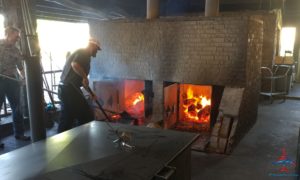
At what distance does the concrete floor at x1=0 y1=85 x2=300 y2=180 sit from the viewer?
4426mm

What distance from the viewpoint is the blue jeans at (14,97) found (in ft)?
17.5

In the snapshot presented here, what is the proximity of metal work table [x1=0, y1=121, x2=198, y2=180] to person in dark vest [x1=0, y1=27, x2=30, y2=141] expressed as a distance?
309cm

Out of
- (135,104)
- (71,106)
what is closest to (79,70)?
(71,106)

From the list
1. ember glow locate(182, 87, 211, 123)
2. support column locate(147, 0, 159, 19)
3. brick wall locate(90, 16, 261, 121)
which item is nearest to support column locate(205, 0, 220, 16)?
brick wall locate(90, 16, 261, 121)

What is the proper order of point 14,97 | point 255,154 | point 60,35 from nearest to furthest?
point 255,154 < point 14,97 < point 60,35

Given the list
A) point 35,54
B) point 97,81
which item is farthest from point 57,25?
point 35,54

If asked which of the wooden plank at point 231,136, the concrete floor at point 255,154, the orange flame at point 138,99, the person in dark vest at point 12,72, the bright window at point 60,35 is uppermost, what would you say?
the bright window at point 60,35

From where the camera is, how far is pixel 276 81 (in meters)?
10.1

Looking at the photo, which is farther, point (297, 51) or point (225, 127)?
point (297, 51)

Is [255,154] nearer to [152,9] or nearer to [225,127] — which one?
[225,127]

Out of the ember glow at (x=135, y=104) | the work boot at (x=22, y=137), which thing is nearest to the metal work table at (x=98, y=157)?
the work boot at (x=22, y=137)

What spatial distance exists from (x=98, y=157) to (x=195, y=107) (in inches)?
186

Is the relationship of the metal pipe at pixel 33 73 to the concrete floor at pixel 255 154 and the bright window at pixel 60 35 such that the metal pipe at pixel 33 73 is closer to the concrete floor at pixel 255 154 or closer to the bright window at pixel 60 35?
the concrete floor at pixel 255 154

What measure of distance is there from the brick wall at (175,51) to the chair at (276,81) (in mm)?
3000
